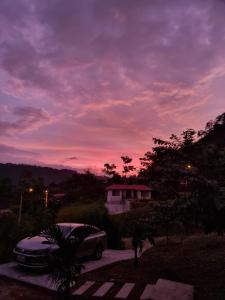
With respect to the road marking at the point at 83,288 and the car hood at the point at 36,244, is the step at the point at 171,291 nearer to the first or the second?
the road marking at the point at 83,288

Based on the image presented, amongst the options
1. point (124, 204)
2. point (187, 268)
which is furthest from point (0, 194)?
point (187, 268)

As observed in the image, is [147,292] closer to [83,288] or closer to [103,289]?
[103,289]

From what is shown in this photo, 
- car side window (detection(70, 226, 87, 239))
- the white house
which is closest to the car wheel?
car side window (detection(70, 226, 87, 239))

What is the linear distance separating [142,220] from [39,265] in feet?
12.1

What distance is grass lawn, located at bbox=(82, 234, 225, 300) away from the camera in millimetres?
9969

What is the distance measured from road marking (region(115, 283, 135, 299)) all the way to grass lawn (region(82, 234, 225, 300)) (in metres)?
0.82

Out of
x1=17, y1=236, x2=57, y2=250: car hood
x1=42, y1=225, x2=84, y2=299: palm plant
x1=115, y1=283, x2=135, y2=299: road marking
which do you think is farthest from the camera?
x1=17, y1=236, x2=57, y2=250: car hood

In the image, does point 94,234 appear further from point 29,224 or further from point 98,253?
point 29,224

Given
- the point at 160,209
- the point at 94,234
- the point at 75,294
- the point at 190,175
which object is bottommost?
the point at 75,294

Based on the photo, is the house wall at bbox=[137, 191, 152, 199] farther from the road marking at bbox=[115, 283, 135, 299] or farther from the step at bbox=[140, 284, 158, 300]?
the step at bbox=[140, 284, 158, 300]

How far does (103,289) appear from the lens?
30.5 feet

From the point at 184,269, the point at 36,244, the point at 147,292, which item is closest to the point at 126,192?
the point at 36,244

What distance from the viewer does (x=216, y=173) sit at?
28.0 ft

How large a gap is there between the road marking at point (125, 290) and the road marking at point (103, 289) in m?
0.36
